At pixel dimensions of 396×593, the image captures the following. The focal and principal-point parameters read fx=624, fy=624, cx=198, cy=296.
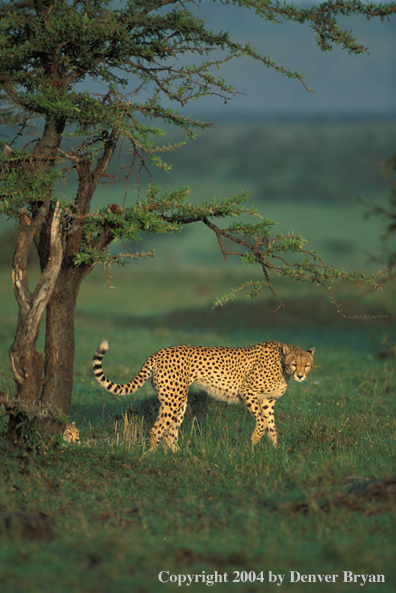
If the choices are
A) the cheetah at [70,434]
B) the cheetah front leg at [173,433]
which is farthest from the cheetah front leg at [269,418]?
the cheetah at [70,434]

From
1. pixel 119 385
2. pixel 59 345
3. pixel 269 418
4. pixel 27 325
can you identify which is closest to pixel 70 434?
pixel 119 385

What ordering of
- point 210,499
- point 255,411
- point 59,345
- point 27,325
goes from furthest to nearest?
1. point 255,411
2. point 59,345
3. point 27,325
4. point 210,499

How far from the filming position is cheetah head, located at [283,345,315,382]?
8.09 m

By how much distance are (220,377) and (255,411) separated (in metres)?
0.63

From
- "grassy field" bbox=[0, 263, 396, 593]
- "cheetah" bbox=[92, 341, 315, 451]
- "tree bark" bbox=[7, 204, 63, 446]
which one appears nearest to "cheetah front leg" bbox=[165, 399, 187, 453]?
"cheetah" bbox=[92, 341, 315, 451]

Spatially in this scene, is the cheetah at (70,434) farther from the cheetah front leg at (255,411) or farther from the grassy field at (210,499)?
the cheetah front leg at (255,411)

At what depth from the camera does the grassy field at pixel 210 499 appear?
3852mm

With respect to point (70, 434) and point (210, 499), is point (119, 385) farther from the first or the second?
point (210, 499)

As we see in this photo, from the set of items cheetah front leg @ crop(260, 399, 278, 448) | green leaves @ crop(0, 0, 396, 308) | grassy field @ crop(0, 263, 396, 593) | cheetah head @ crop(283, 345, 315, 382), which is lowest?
Result: grassy field @ crop(0, 263, 396, 593)

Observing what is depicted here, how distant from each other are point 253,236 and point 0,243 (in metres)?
34.5

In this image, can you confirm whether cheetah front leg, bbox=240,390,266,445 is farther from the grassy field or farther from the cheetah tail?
the cheetah tail

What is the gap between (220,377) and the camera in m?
8.19

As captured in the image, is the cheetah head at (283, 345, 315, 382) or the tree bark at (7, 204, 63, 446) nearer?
the tree bark at (7, 204, 63, 446)

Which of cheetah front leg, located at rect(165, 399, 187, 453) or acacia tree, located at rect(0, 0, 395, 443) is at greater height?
acacia tree, located at rect(0, 0, 395, 443)
